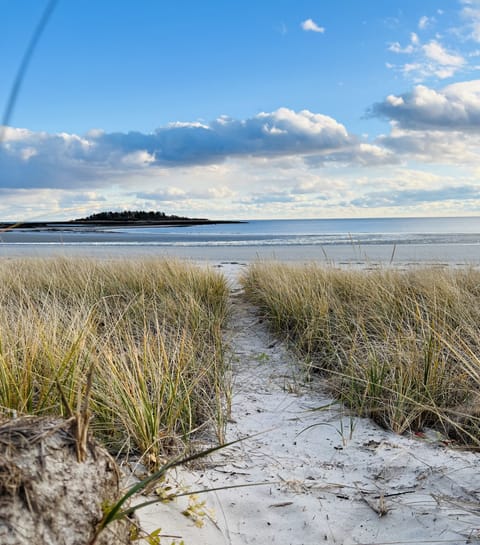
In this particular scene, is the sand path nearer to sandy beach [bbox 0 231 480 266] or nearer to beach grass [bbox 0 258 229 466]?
beach grass [bbox 0 258 229 466]

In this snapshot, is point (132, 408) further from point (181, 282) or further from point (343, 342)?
point (181, 282)

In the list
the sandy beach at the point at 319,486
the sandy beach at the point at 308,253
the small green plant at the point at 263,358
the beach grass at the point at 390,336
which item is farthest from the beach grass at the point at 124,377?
the sandy beach at the point at 308,253

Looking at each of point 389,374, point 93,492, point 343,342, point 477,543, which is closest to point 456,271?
point 343,342

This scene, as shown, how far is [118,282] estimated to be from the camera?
17.6ft

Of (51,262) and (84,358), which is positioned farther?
(51,262)

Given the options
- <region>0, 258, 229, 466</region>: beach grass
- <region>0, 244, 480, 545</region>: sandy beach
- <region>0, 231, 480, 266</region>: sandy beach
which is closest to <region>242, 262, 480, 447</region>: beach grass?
<region>0, 244, 480, 545</region>: sandy beach

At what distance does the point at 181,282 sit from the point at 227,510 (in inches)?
141

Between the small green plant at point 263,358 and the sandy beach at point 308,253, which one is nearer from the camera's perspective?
the small green plant at point 263,358

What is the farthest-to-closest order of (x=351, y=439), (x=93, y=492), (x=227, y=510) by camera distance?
(x=351, y=439), (x=227, y=510), (x=93, y=492)

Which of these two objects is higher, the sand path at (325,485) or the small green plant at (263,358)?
the small green plant at (263,358)

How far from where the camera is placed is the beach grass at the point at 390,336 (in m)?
2.81

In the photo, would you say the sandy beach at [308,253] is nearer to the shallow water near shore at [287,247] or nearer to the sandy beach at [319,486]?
the shallow water near shore at [287,247]

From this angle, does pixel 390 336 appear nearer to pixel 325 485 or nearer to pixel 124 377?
pixel 325 485

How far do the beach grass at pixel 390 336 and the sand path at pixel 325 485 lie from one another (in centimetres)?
23
